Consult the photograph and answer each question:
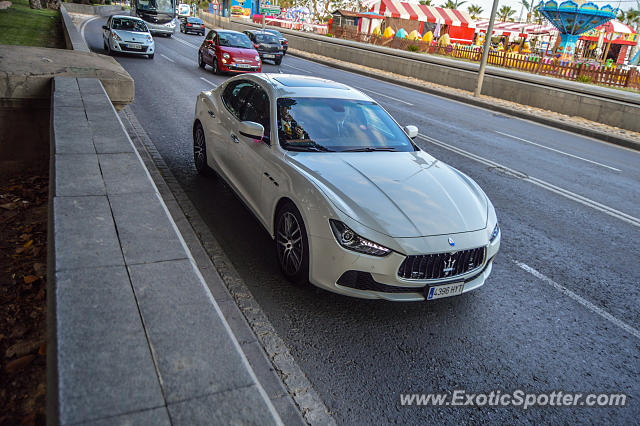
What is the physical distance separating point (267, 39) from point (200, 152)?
21.0 m

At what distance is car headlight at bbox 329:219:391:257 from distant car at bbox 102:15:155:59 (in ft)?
64.2

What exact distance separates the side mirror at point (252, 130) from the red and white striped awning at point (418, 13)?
64.2 meters

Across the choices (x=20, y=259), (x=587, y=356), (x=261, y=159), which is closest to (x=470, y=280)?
(x=587, y=356)

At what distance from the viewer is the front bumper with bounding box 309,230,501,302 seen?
3.91 m

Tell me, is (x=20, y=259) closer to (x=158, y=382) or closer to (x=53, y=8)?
(x=158, y=382)

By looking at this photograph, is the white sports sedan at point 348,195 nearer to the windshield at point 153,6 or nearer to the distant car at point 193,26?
the windshield at point 153,6

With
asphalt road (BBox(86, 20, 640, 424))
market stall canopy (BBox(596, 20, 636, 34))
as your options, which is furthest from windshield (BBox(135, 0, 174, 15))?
market stall canopy (BBox(596, 20, 636, 34))

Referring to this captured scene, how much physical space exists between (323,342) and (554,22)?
1896 inches

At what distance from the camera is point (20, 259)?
487 centimetres

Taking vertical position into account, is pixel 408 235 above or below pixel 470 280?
above

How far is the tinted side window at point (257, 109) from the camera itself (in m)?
5.42

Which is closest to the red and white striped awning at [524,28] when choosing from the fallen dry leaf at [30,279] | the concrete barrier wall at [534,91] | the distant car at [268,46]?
the concrete barrier wall at [534,91]

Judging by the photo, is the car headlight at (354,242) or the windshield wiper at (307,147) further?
the windshield wiper at (307,147)

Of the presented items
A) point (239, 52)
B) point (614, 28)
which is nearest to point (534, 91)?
point (239, 52)
